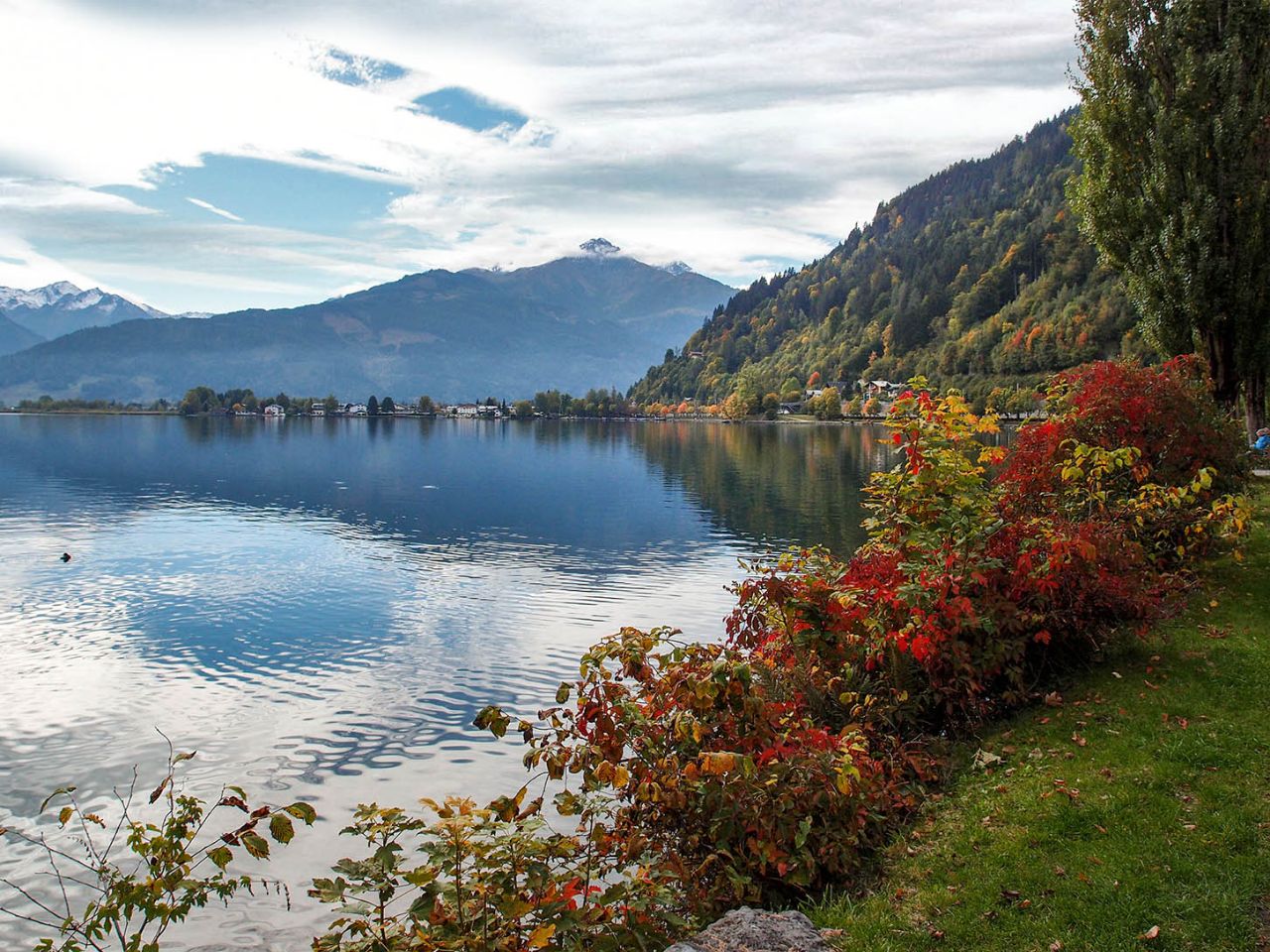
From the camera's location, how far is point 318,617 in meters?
32.6

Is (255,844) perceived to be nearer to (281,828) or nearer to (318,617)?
(281,828)

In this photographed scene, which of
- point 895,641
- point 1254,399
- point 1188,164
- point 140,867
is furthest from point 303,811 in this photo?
point 1254,399

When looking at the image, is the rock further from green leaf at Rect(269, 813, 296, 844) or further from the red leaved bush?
green leaf at Rect(269, 813, 296, 844)

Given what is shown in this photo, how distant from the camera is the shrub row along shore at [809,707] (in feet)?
24.6

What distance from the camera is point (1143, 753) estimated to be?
1093 cm

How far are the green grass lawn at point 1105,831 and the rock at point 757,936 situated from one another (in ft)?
1.87

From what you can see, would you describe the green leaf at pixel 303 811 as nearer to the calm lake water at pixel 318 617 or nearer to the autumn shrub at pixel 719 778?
Result: the autumn shrub at pixel 719 778

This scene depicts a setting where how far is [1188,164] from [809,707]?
2236cm

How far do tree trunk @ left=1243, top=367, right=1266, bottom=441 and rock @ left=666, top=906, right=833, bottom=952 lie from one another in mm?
28808

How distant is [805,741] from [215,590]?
109 feet

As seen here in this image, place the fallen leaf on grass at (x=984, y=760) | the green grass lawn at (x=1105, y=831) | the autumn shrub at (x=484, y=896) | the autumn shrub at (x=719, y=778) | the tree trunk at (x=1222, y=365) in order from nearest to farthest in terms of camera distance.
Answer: the autumn shrub at (x=484, y=896) → the green grass lawn at (x=1105, y=831) → the autumn shrub at (x=719, y=778) → the fallen leaf on grass at (x=984, y=760) → the tree trunk at (x=1222, y=365)

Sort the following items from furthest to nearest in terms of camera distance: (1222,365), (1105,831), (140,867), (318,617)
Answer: (318,617)
(1222,365)
(140,867)
(1105,831)

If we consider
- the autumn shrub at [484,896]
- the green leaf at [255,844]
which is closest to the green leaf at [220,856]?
the green leaf at [255,844]

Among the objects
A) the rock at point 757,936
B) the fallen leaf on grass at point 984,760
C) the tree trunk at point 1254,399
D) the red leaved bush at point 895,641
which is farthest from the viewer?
the tree trunk at point 1254,399
